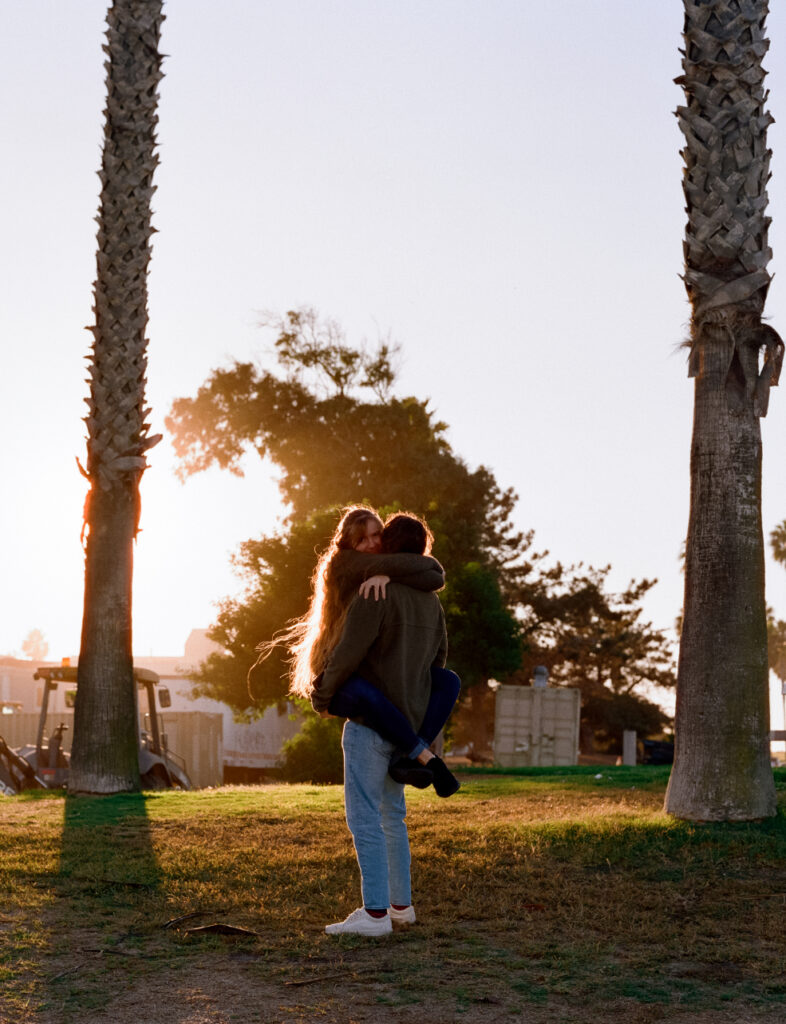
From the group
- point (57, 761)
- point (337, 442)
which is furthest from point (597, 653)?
point (57, 761)

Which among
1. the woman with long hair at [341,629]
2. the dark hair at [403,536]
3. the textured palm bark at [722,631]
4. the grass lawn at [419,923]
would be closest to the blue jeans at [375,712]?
the woman with long hair at [341,629]

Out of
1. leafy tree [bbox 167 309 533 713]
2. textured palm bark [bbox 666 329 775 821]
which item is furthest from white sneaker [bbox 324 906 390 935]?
leafy tree [bbox 167 309 533 713]

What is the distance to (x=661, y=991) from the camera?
14.9ft

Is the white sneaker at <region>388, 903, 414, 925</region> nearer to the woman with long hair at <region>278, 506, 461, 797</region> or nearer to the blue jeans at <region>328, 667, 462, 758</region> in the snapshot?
the woman with long hair at <region>278, 506, 461, 797</region>

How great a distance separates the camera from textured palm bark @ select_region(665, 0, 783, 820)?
325 inches

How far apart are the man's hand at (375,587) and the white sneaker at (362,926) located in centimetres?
155

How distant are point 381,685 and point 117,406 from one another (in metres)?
8.63

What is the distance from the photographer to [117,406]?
43.3 feet

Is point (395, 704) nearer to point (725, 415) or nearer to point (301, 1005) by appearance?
point (301, 1005)

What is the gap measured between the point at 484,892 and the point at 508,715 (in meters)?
20.0

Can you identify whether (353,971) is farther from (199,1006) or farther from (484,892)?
(484,892)

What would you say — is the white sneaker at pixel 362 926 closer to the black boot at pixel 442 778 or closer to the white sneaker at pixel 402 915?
the white sneaker at pixel 402 915

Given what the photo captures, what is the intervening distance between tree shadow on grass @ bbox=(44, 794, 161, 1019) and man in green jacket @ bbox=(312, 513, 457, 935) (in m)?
1.09

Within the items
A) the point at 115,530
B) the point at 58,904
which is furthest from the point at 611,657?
the point at 58,904
